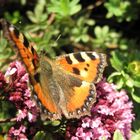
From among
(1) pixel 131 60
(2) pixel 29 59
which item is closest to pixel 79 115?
(2) pixel 29 59

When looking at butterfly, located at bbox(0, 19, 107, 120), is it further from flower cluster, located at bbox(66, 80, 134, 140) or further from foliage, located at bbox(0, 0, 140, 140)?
foliage, located at bbox(0, 0, 140, 140)

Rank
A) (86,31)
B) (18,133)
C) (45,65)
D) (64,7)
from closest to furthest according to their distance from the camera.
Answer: (45,65), (18,133), (64,7), (86,31)

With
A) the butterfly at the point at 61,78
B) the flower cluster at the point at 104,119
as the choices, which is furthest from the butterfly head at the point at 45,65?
the flower cluster at the point at 104,119

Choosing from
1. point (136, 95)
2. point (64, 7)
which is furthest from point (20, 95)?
point (64, 7)

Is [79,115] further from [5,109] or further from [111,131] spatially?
[5,109]

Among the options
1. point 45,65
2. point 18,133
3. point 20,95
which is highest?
point 45,65

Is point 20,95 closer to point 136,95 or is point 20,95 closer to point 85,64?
point 85,64
